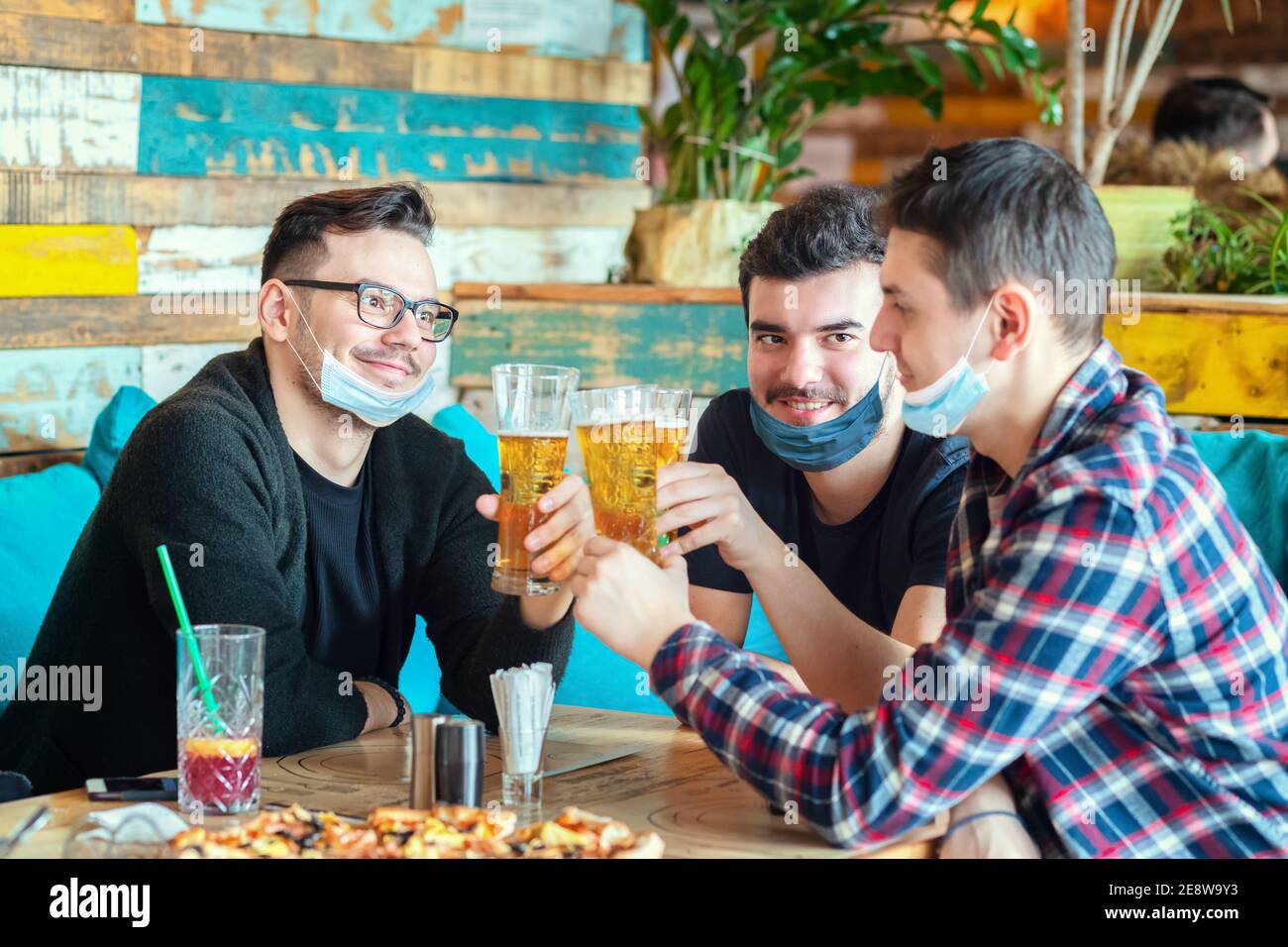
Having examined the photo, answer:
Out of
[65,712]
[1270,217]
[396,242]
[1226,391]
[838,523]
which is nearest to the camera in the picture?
[65,712]

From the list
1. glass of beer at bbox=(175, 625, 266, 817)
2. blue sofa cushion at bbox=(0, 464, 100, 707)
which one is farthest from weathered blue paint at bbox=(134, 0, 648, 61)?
glass of beer at bbox=(175, 625, 266, 817)

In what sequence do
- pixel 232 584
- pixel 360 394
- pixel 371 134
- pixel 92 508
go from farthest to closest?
pixel 371 134 → pixel 92 508 → pixel 360 394 → pixel 232 584

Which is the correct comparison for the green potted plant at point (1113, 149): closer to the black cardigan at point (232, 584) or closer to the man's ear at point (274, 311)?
the black cardigan at point (232, 584)

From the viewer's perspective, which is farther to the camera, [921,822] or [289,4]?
[289,4]

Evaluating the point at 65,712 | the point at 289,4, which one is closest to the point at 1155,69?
the point at 289,4

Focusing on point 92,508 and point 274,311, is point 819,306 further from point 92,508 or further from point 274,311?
point 92,508

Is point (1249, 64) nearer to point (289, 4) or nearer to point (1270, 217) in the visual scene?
point (1270, 217)

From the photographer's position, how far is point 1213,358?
3.27 meters

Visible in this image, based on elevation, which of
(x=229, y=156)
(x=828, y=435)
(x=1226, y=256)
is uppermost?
(x=229, y=156)

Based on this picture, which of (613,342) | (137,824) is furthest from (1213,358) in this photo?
(137,824)

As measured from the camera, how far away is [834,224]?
7.62 ft

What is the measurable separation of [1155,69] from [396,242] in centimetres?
699

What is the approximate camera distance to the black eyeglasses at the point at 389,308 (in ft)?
7.54

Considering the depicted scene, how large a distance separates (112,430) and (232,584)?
127 centimetres
